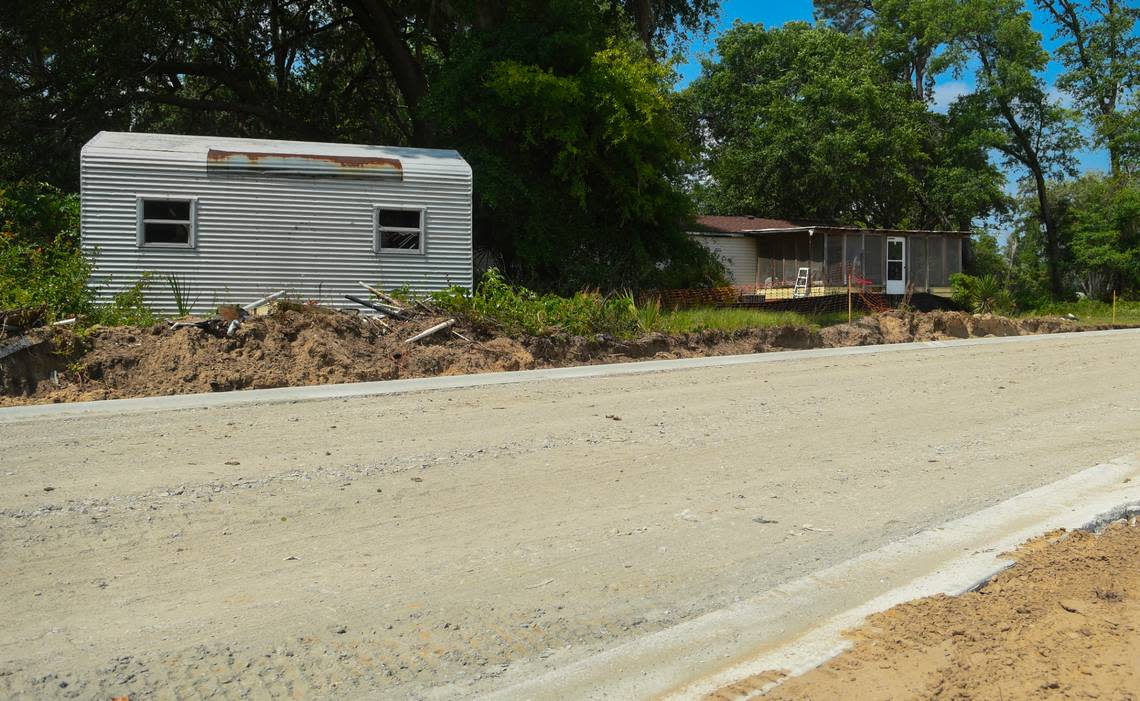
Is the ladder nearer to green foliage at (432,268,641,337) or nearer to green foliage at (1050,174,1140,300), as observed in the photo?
green foliage at (1050,174,1140,300)

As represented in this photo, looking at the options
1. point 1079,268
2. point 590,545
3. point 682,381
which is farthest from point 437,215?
point 1079,268

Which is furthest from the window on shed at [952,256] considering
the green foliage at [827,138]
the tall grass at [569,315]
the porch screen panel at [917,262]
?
the tall grass at [569,315]

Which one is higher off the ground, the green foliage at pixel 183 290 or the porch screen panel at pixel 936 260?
the porch screen panel at pixel 936 260

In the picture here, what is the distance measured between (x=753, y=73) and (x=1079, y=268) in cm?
1650

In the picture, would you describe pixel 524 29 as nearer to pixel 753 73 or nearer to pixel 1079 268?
pixel 753 73

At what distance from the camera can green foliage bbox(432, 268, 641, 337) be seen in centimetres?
1536

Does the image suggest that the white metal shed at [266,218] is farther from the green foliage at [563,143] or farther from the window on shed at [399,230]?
the green foliage at [563,143]

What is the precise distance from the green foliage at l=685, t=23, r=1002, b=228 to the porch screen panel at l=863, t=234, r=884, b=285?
321 centimetres

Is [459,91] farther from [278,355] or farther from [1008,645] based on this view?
[1008,645]

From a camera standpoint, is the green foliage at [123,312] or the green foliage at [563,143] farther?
the green foliage at [563,143]

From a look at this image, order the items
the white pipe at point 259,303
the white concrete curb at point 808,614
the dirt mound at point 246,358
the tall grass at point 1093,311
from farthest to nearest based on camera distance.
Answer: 1. the tall grass at point 1093,311
2. the white pipe at point 259,303
3. the dirt mound at point 246,358
4. the white concrete curb at point 808,614

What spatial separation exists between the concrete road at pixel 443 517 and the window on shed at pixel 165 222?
8861 millimetres

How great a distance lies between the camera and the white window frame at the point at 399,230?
59.8 ft

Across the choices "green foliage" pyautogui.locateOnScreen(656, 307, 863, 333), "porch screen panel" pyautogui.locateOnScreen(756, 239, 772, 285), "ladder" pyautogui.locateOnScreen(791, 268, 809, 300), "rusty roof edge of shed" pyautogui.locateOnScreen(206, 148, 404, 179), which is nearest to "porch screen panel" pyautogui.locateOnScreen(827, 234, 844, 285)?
"ladder" pyautogui.locateOnScreen(791, 268, 809, 300)
